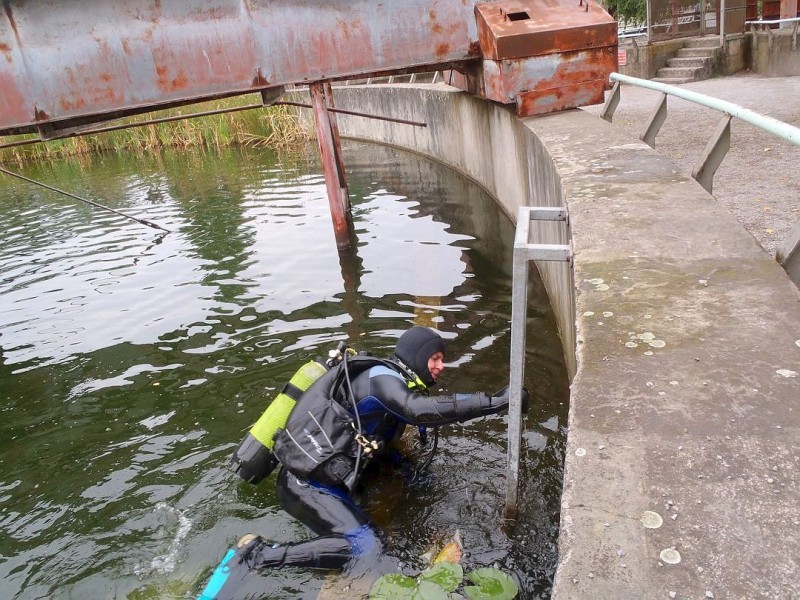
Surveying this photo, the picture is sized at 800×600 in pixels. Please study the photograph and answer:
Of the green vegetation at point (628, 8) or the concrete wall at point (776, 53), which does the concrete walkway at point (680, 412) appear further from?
the green vegetation at point (628, 8)

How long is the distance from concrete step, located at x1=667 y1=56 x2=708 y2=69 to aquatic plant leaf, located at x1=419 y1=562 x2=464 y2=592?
53.0ft

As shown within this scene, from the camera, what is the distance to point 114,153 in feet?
74.0

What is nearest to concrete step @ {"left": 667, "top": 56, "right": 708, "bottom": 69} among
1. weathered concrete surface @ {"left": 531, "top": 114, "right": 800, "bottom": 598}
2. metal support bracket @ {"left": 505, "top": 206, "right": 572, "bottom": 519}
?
weathered concrete surface @ {"left": 531, "top": 114, "right": 800, "bottom": 598}

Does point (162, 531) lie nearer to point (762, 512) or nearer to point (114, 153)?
point (762, 512)

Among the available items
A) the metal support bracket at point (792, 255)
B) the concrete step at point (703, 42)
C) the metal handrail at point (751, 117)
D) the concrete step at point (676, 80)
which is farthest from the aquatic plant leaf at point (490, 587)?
the concrete step at point (703, 42)

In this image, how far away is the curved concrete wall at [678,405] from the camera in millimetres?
1709

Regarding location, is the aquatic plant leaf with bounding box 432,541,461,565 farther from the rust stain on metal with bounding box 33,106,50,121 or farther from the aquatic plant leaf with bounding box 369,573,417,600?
the rust stain on metal with bounding box 33,106,50,121

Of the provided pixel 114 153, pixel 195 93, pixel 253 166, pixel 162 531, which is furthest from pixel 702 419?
pixel 114 153

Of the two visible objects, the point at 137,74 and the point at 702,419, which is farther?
the point at 137,74

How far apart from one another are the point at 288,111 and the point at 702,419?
815 inches

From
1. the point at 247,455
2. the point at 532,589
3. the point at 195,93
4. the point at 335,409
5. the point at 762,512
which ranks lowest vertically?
the point at 532,589

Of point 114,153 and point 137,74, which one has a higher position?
point 137,74

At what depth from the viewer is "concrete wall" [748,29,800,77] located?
14.9 m

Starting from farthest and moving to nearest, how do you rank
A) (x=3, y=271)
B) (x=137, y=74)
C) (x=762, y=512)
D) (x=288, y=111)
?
(x=288, y=111) < (x=3, y=271) < (x=137, y=74) < (x=762, y=512)
